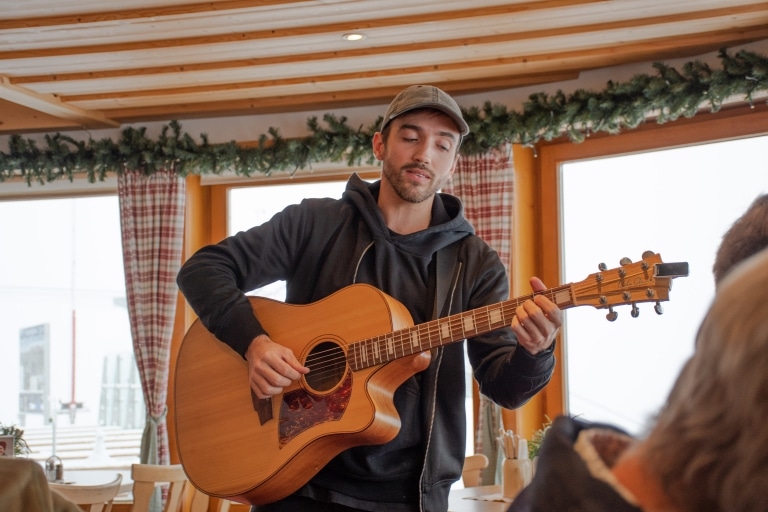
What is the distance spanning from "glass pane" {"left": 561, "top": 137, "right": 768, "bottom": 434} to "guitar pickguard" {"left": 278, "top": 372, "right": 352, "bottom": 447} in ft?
8.90

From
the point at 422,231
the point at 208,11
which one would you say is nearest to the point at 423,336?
the point at 422,231

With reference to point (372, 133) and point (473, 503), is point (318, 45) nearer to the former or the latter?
point (372, 133)

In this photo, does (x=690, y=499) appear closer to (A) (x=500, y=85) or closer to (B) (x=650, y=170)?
(B) (x=650, y=170)

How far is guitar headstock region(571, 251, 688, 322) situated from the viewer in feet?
6.29

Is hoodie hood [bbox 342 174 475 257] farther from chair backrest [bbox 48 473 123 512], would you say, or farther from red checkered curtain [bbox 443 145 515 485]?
red checkered curtain [bbox 443 145 515 485]

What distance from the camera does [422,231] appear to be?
2408 mm

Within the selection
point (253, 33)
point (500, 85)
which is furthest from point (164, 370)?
point (500, 85)

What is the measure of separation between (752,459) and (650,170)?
4730 millimetres

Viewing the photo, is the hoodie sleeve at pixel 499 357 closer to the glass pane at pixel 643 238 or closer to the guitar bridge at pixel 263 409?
the guitar bridge at pixel 263 409

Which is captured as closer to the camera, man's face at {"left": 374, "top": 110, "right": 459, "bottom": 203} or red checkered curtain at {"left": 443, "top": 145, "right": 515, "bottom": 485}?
man's face at {"left": 374, "top": 110, "right": 459, "bottom": 203}

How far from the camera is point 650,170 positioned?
523 centimetres

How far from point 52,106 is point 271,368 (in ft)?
14.0

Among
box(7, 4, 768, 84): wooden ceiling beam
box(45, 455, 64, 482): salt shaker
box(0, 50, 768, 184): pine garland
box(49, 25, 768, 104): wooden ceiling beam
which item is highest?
box(7, 4, 768, 84): wooden ceiling beam

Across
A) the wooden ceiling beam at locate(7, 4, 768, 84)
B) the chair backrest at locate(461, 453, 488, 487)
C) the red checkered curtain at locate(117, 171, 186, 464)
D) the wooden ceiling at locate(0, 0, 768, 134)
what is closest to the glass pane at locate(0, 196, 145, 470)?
the red checkered curtain at locate(117, 171, 186, 464)
